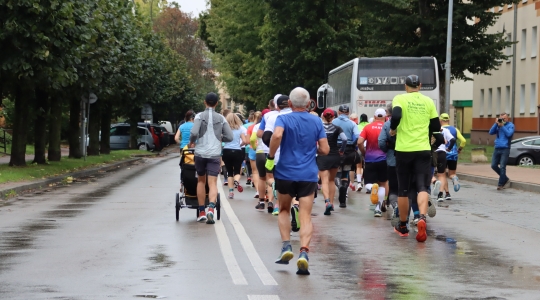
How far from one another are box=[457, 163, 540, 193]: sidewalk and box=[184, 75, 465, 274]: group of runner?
4.55 m

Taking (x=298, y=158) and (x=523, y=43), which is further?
(x=523, y=43)

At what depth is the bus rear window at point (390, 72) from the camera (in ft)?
103

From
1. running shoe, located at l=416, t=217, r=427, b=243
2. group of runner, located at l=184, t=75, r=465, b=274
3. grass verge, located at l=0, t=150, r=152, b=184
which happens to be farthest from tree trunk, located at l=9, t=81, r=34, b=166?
running shoe, located at l=416, t=217, r=427, b=243

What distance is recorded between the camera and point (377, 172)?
16062 mm

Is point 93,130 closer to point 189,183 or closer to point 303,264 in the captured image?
point 189,183

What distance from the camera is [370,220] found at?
50.2ft

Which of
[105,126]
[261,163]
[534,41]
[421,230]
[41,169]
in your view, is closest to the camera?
[421,230]

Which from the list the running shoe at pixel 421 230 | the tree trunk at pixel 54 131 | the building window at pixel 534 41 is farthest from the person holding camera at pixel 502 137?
the building window at pixel 534 41

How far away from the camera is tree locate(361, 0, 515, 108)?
42062mm

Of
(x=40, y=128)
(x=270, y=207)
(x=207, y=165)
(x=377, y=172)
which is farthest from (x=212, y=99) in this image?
(x=40, y=128)

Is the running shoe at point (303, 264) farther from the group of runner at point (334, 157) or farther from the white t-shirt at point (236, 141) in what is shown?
the white t-shirt at point (236, 141)

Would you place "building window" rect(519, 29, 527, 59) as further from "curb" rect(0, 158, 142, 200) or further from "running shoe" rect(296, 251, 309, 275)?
"running shoe" rect(296, 251, 309, 275)

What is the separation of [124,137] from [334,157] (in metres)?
43.6

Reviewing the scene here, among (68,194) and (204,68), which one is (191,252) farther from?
(204,68)
